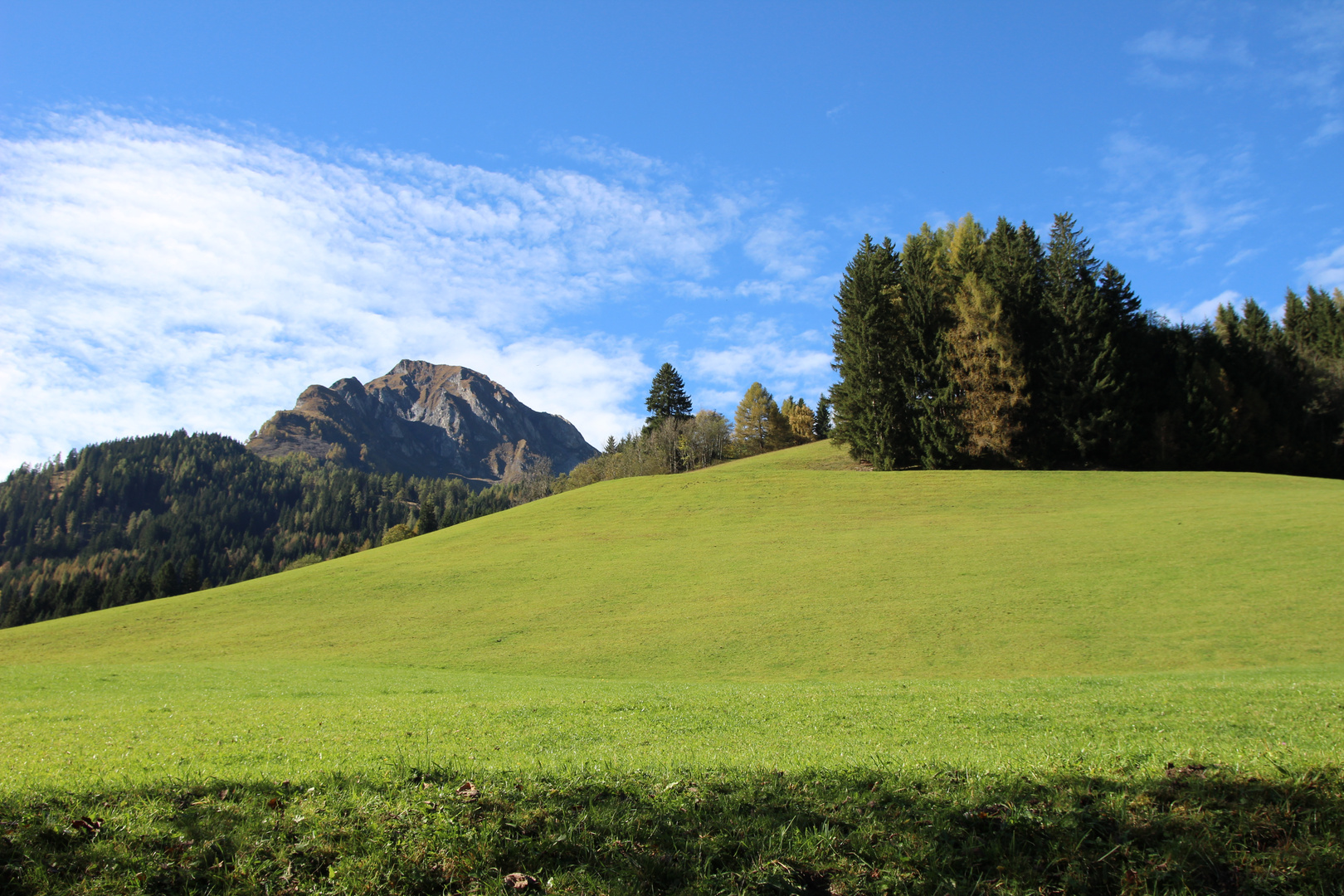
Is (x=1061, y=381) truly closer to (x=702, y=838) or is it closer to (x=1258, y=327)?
(x=1258, y=327)

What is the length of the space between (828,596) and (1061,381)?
41.7m

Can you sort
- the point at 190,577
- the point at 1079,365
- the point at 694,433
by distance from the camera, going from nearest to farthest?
the point at 1079,365
the point at 694,433
the point at 190,577

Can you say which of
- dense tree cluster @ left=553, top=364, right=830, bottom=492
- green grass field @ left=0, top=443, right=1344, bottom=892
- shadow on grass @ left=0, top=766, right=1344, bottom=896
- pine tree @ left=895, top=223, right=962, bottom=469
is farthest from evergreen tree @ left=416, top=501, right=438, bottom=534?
shadow on grass @ left=0, top=766, right=1344, bottom=896

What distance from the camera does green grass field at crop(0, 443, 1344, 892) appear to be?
14.4 feet

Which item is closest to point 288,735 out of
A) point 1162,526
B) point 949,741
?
point 949,741

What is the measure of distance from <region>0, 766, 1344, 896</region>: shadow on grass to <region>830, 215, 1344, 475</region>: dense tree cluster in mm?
56409

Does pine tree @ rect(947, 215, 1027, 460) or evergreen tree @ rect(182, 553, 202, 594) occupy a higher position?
pine tree @ rect(947, 215, 1027, 460)

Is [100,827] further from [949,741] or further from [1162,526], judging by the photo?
[1162,526]

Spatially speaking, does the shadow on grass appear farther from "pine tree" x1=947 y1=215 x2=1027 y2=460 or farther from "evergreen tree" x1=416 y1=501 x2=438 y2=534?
"evergreen tree" x1=416 y1=501 x2=438 y2=534

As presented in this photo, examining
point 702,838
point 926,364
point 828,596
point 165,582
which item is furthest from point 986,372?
point 165,582

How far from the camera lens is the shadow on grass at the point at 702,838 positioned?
411 cm

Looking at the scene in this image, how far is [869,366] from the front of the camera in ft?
203

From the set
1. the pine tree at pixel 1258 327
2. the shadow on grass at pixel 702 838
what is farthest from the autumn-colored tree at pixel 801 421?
the shadow on grass at pixel 702 838

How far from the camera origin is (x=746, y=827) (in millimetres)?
4703
